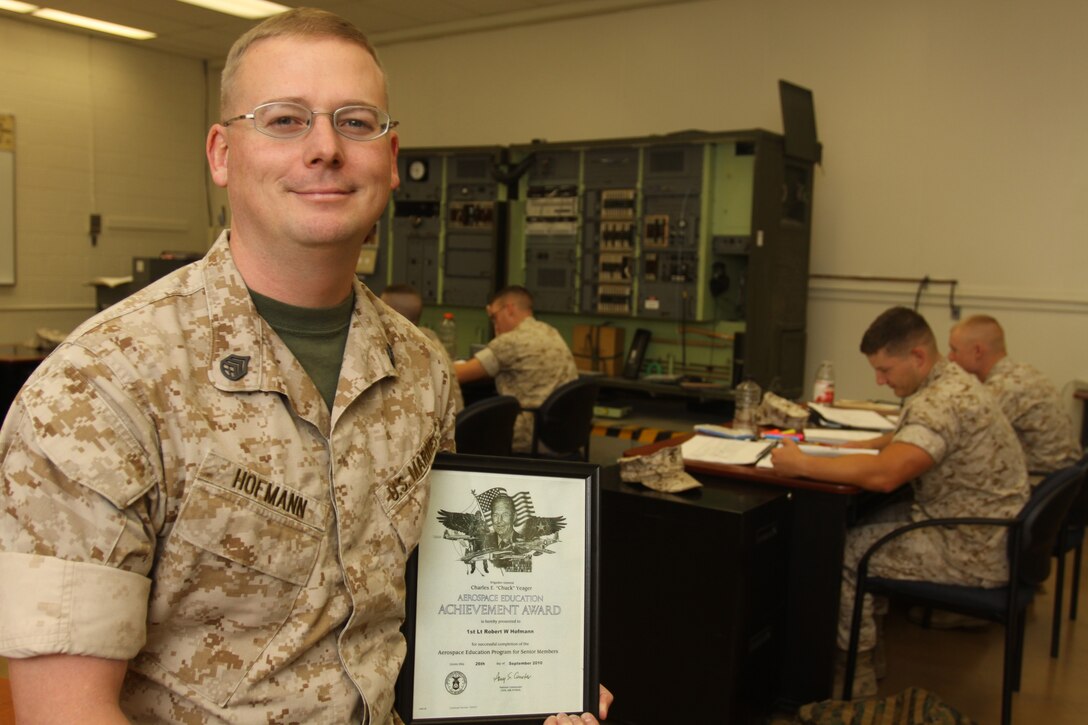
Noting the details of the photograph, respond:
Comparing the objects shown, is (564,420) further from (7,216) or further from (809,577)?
(7,216)

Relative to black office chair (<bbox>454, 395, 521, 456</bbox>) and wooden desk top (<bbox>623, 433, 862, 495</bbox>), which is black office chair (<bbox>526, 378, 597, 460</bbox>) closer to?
black office chair (<bbox>454, 395, 521, 456</bbox>)

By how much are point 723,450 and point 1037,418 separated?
1.71 meters

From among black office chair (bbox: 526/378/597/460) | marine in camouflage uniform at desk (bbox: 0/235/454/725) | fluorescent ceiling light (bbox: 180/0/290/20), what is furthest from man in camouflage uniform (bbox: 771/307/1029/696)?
fluorescent ceiling light (bbox: 180/0/290/20)

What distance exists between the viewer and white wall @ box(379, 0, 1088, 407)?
233 inches

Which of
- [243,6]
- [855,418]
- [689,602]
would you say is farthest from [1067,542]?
[243,6]

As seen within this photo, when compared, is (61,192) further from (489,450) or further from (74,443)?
(74,443)

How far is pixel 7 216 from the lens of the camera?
8758mm

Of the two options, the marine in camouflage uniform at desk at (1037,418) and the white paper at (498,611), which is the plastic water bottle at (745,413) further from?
the white paper at (498,611)

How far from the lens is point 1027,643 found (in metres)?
4.09

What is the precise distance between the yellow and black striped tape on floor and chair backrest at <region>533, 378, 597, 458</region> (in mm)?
785

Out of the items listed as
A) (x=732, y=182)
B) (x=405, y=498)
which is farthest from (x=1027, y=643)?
(x=405, y=498)

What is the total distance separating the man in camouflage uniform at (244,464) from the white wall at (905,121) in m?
5.75

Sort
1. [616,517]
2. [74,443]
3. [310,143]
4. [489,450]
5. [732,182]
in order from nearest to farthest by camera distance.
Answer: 1. [74,443]
2. [310,143]
3. [616,517]
4. [489,450]
5. [732,182]

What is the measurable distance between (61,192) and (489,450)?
7.02 metres
